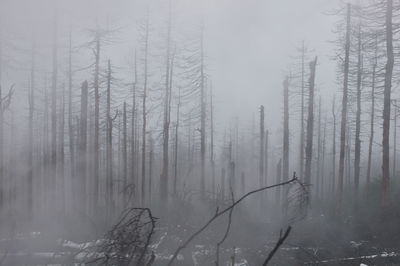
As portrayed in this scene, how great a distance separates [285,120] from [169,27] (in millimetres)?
9523

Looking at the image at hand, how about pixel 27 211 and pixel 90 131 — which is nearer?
pixel 27 211

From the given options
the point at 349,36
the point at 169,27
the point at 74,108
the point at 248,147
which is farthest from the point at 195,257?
the point at 248,147

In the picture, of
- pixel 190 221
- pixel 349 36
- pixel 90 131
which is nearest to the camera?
pixel 190 221

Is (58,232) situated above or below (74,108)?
below

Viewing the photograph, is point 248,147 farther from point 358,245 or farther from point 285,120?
point 358,245

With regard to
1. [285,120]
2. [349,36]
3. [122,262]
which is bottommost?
[122,262]

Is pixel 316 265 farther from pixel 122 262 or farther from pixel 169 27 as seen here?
pixel 169 27

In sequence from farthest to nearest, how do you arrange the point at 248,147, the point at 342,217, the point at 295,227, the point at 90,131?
the point at 248,147
the point at 90,131
the point at 342,217
the point at 295,227

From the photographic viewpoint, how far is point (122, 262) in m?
3.30

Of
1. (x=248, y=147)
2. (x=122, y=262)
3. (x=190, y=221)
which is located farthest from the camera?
(x=248, y=147)

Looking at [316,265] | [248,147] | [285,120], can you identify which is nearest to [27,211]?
[316,265]

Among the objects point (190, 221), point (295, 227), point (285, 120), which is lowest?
point (295, 227)

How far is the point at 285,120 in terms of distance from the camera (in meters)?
26.1

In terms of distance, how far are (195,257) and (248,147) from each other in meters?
43.5
